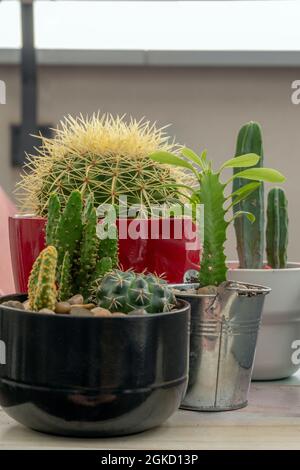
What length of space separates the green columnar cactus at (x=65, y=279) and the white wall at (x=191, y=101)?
3013mm

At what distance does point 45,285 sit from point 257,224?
1.09ft

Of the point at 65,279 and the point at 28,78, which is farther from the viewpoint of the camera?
the point at 28,78

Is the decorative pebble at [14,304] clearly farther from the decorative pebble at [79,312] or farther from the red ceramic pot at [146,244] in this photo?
the red ceramic pot at [146,244]

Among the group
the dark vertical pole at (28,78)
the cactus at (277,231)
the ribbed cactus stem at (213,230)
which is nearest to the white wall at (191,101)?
the dark vertical pole at (28,78)

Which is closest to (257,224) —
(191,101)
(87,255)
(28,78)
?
(87,255)

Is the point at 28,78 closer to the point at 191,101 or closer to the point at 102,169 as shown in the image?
the point at 191,101

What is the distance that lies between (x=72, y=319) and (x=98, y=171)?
10.0 inches

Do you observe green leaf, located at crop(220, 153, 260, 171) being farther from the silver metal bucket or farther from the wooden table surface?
the wooden table surface

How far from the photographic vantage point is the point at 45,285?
2.00 ft

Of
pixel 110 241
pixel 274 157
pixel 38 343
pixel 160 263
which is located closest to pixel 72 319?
pixel 38 343

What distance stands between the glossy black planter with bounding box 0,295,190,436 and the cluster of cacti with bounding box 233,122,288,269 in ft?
0.92

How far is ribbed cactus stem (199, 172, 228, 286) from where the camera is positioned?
693mm

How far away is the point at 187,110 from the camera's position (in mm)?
3791

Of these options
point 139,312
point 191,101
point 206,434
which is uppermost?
point 191,101
